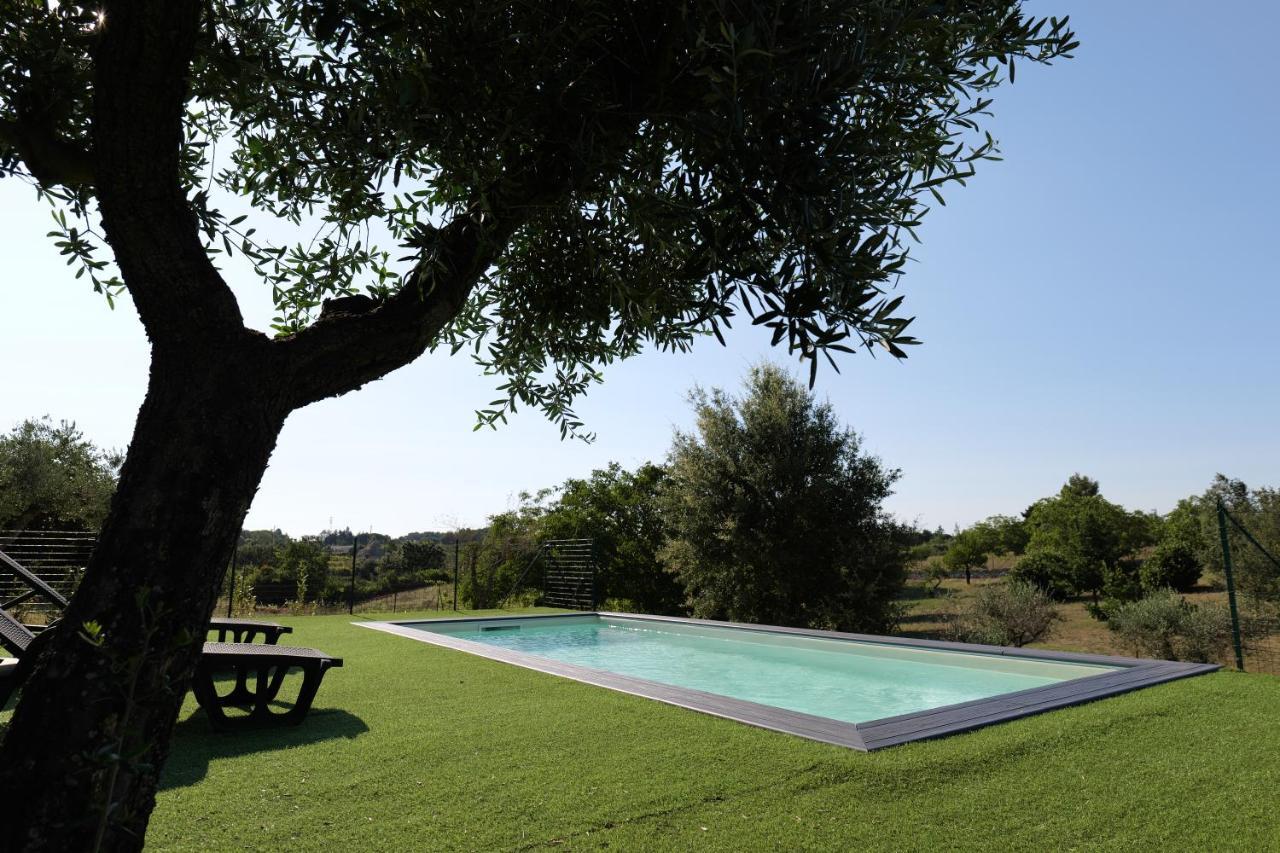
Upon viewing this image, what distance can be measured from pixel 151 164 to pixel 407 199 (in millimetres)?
1326

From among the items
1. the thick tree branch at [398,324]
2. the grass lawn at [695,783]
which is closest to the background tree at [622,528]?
the grass lawn at [695,783]

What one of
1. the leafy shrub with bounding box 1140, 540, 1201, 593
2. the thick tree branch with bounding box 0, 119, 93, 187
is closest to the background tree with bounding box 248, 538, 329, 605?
the thick tree branch with bounding box 0, 119, 93, 187

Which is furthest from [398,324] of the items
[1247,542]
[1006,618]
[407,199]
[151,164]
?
[1247,542]

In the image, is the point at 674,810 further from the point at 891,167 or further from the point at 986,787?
the point at 891,167

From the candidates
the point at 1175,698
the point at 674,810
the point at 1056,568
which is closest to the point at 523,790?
the point at 674,810

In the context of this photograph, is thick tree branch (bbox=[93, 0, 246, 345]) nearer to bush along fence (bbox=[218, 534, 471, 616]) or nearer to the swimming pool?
the swimming pool

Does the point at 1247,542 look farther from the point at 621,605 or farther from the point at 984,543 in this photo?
the point at 984,543

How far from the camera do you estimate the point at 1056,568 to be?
26391 mm

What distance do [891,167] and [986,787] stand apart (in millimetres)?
3397

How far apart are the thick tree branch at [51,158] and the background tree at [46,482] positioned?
16.9 meters

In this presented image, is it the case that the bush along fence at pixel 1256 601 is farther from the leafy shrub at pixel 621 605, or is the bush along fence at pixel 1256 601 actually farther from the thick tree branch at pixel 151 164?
the leafy shrub at pixel 621 605

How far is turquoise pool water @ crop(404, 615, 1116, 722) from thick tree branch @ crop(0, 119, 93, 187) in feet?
22.7

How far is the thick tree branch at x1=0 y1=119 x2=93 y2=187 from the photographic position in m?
2.23

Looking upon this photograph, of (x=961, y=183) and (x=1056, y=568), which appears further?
(x=1056, y=568)
